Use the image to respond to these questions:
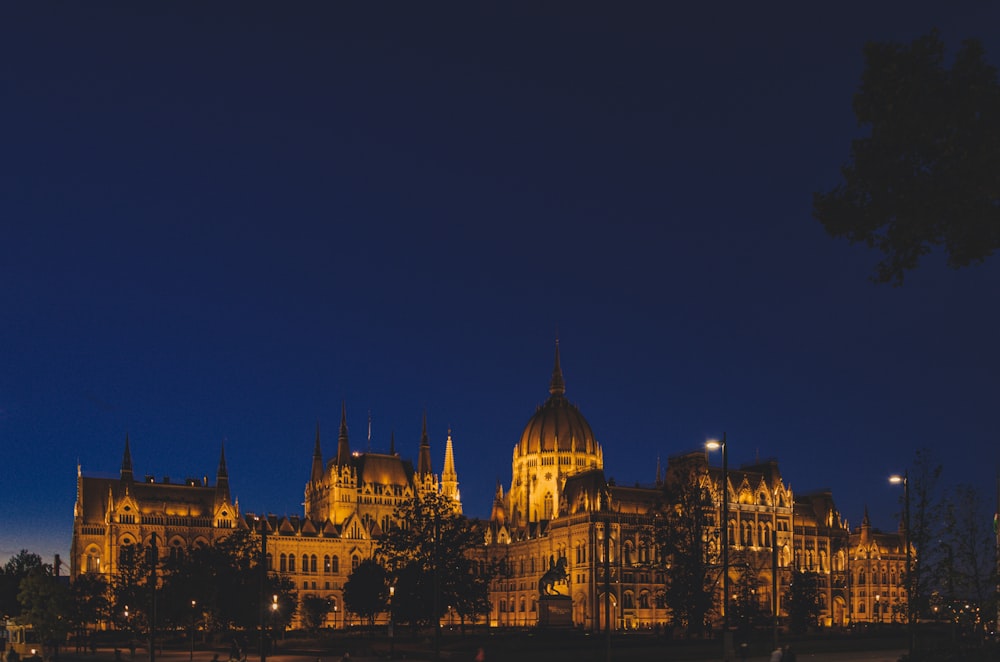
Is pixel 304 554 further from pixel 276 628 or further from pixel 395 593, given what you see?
pixel 395 593

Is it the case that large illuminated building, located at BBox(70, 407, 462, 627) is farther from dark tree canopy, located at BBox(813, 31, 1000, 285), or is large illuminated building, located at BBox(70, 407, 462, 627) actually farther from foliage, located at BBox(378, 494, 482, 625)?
dark tree canopy, located at BBox(813, 31, 1000, 285)

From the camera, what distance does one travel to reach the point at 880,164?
21.2 metres

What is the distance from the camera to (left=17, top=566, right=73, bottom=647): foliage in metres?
90.4

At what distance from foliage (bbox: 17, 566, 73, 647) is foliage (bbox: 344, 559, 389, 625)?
30620 mm

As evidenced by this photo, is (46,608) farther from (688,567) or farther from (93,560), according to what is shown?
(93,560)

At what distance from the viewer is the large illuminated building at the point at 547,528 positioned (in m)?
155

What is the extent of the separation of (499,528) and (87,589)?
3137 inches

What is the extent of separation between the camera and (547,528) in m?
173

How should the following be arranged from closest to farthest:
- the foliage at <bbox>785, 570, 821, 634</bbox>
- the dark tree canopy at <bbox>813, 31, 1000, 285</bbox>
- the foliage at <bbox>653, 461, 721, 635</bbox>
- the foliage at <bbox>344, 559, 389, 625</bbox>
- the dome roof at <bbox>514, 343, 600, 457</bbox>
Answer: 1. the dark tree canopy at <bbox>813, 31, 1000, 285</bbox>
2. the foliage at <bbox>653, 461, 721, 635</bbox>
3. the foliage at <bbox>785, 570, 821, 634</bbox>
4. the foliage at <bbox>344, 559, 389, 625</bbox>
5. the dome roof at <bbox>514, 343, 600, 457</bbox>

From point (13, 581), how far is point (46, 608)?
40158 millimetres

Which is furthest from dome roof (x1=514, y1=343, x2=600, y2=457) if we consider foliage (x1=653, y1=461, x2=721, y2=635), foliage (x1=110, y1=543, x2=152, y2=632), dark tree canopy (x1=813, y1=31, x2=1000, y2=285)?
dark tree canopy (x1=813, y1=31, x2=1000, y2=285)

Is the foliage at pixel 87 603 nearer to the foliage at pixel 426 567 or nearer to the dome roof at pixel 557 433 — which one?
the foliage at pixel 426 567

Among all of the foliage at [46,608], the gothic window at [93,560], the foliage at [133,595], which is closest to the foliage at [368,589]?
the foliage at [133,595]

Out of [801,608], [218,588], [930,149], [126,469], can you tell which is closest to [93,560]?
[126,469]
